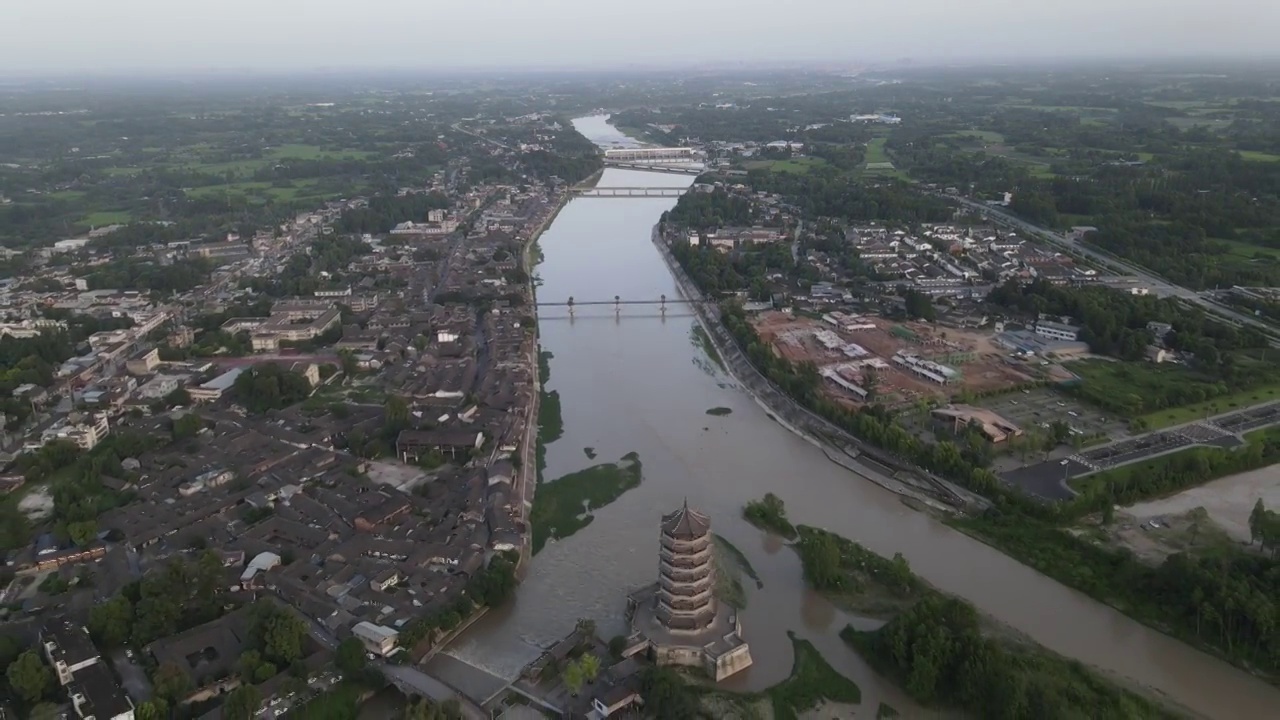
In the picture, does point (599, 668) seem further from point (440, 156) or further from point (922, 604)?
point (440, 156)

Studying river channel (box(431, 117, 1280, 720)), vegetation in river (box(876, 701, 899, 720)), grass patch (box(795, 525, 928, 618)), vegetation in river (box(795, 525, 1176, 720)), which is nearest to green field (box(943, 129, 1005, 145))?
river channel (box(431, 117, 1280, 720))

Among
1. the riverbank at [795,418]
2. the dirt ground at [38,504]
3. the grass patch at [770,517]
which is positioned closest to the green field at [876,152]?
the riverbank at [795,418]

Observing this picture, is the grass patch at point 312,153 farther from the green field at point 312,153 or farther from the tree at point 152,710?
the tree at point 152,710

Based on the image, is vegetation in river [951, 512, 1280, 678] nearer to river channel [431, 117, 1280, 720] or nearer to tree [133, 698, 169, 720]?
river channel [431, 117, 1280, 720]

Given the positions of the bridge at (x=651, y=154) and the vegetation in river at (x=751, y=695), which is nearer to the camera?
the vegetation in river at (x=751, y=695)

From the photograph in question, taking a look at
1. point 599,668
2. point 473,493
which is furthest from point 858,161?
point 599,668

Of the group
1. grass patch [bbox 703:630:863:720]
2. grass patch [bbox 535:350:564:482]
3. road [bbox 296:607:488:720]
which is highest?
road [bbox 296:607:488:720]
